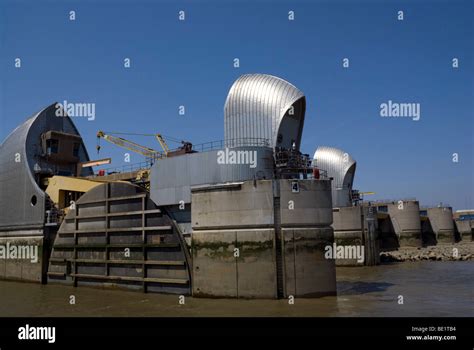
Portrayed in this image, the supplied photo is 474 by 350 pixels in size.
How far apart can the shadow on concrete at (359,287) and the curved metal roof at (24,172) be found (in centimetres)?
2710

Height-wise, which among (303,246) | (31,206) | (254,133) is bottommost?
(303,246)

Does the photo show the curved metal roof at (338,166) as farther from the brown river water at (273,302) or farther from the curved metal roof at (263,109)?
the curved metal roof at (263,109)

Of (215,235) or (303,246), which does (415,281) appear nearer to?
(303,246)

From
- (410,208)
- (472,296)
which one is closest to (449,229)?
(410,208)

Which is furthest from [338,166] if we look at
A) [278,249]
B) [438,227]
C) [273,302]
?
[273,302]

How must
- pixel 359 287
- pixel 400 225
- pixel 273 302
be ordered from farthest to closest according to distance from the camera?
pixel 400 225
pixel 359 287
pixel 273 302

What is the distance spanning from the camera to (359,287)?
3231 centimetres

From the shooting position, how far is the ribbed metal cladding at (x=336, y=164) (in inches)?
2447

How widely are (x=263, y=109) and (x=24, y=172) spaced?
88.4 feet

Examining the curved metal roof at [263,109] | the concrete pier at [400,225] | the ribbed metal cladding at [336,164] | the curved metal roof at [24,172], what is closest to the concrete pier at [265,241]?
the curved metal roof at [263,109]

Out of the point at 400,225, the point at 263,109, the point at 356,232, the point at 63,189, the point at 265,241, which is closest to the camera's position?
the point at 265,241

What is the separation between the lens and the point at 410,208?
7312cm

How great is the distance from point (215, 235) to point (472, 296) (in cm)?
1656

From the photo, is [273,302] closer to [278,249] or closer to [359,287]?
[278,249]
